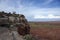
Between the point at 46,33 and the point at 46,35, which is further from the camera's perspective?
the point at 46,33

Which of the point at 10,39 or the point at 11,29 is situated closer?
the point at 10,39

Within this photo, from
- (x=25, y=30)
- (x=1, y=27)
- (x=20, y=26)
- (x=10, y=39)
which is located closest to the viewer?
(x=10, y=39)

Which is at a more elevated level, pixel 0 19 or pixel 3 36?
pixel 0 19

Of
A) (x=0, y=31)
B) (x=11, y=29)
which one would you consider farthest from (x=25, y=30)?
(x=0, y=31)

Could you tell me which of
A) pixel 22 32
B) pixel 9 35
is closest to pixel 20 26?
pixel 22 32

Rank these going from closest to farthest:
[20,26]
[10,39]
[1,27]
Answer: [10,39] < [1,27] < [20,26]

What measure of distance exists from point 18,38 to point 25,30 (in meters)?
7.87

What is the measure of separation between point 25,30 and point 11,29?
7.51 meters

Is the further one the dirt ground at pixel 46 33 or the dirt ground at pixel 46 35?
the dirt ground at pixel 46 33

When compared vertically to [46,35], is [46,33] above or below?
above

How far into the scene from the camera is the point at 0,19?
18.2 meters

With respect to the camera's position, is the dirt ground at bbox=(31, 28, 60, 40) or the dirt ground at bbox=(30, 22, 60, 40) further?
the dirt ground at bbox=(30, 22, 60, 40)

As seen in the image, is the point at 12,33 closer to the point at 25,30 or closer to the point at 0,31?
the point at 0,31

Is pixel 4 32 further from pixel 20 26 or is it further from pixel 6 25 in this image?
pixel 20 26
